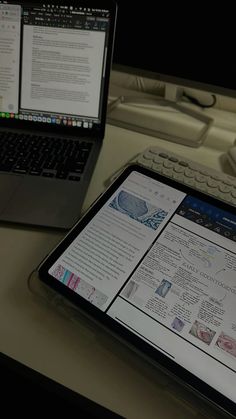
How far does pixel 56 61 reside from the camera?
731mm

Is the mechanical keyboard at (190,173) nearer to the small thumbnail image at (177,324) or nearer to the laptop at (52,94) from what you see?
the laptop at (52,94)

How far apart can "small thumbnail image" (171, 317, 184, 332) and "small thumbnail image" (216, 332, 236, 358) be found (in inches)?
1.7

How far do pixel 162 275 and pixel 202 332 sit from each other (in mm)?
87

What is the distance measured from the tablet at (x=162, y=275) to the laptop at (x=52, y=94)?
4.8 inches

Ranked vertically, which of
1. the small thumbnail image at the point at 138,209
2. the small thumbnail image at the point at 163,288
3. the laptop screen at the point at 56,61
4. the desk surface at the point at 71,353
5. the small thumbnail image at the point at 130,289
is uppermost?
the laptop screen at the point at 56,61

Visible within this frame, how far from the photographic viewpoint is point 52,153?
0.74 meters

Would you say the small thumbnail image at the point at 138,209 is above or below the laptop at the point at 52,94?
below

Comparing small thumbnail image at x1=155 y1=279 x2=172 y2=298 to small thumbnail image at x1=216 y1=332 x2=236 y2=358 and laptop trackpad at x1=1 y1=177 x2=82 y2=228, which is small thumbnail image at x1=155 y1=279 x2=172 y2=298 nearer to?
small thumbnail image at x1=216 y1=332 x2=236 y2=358

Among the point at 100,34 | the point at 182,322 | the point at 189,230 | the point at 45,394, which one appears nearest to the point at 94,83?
the point at 100,34

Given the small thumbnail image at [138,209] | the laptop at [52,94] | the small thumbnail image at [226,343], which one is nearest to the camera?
the small thumbnail image at [226,343]

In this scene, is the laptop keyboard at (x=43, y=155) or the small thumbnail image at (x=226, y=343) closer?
the small thumbnail image at (x=226, y=343)

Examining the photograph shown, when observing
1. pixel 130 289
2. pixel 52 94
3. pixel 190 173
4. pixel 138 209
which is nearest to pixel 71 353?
pixel 130 289

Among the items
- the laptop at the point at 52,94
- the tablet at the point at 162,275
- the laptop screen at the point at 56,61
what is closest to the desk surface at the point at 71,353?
the tablet at the point at 162,275

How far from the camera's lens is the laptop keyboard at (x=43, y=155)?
0.70 metres
